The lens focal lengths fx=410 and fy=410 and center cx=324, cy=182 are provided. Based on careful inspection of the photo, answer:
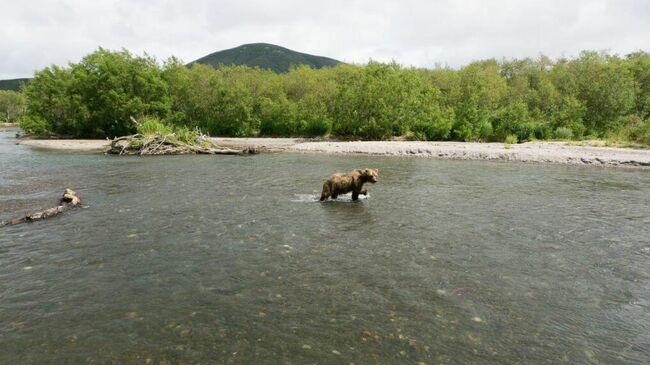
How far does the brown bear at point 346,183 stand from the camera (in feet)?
55.8

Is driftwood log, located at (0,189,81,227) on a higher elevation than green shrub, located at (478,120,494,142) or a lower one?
lower

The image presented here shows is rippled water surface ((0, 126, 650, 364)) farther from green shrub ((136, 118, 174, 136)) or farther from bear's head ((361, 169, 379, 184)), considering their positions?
green shrub ((136, 118, 174, 136))

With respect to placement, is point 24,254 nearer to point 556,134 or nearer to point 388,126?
point 388,126

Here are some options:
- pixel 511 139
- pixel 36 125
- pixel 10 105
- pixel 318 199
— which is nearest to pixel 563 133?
pixel 511 139

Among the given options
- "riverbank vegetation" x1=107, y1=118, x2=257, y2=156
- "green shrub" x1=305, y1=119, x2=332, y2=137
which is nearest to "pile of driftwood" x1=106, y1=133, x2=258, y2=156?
"riverbank vegetation" x1=107, y1=118, x2=257, y2=156

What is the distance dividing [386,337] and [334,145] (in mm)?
38679

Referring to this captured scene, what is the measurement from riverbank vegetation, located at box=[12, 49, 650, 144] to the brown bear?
34777 millimetres

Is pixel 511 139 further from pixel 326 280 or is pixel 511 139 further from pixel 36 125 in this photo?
pixel 36 125

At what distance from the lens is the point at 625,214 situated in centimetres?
1498

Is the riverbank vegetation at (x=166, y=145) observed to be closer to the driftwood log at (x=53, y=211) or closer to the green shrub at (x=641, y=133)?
the driftwood log at (x=53, y=211)

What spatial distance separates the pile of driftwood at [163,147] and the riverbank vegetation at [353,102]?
47.1 feet

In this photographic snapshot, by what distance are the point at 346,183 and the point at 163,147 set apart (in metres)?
26.6

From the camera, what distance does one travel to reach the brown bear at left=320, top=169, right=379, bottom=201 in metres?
17.0

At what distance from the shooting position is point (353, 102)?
54250 mm
